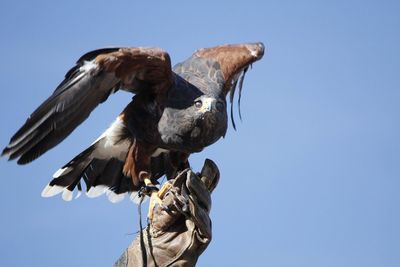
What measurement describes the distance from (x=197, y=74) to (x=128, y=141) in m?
0.99

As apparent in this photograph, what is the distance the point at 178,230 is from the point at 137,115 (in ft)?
6.84

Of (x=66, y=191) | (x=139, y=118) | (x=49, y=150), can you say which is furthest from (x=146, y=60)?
(x=66, y=191)

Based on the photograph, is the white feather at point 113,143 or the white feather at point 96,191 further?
the white feather at point 96,191

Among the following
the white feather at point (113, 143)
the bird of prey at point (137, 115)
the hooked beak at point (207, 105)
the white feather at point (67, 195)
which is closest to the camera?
the bird of prey at point (137, 115)

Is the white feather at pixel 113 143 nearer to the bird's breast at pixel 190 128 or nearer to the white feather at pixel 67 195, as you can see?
the white feather at pixel 67 195

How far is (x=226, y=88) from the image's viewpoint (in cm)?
980

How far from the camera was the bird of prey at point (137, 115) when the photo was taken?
8.52 m

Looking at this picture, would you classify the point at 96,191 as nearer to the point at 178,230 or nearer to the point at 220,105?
the point at 220,105

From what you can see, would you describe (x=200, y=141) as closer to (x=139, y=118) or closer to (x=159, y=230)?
(x=139, y=118)

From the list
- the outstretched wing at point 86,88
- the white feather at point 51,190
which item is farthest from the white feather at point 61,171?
the outstretched wing at point 86,88

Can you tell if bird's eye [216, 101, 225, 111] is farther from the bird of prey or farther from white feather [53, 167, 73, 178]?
white feather [53, 167, 73, 178]

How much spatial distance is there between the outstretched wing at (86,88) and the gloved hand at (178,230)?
Result: 113 cm

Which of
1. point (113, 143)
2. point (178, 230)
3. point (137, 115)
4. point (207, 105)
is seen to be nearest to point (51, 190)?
A: point (113, 143)

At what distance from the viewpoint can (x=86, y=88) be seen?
8.73 m
